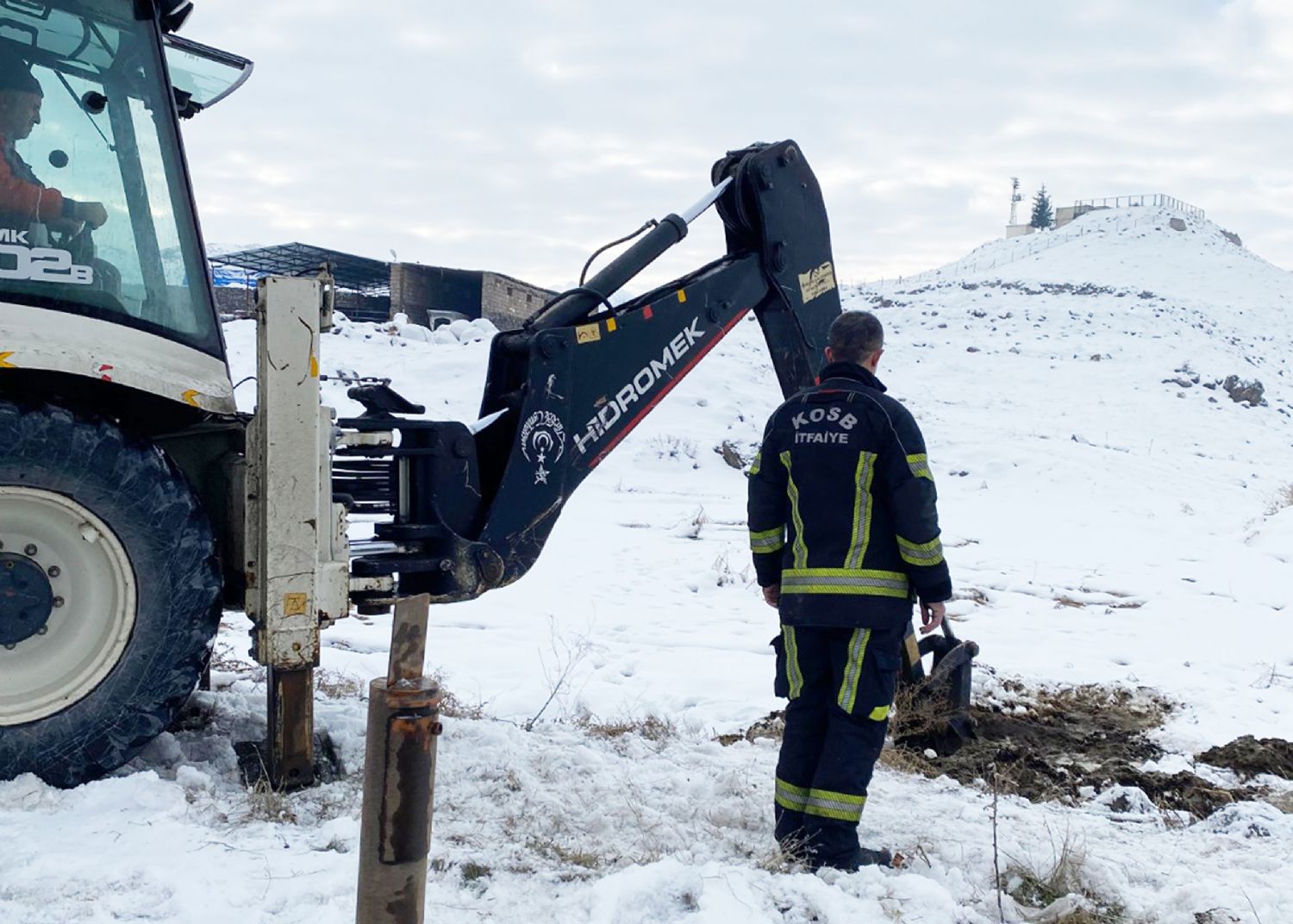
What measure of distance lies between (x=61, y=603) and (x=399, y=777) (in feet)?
7.16

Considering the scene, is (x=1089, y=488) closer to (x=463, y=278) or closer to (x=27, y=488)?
(x=27, y=488)

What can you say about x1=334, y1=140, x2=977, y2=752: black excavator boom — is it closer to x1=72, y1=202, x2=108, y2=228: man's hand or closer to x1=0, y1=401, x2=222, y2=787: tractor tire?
x1=0, y1=401, x2=222, y2=787: tractor tire

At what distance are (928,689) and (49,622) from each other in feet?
11.5

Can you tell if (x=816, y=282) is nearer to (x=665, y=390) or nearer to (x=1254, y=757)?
(x=665, y=390)

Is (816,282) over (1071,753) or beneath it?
over

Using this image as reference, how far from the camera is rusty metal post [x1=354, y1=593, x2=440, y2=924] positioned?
1.81m

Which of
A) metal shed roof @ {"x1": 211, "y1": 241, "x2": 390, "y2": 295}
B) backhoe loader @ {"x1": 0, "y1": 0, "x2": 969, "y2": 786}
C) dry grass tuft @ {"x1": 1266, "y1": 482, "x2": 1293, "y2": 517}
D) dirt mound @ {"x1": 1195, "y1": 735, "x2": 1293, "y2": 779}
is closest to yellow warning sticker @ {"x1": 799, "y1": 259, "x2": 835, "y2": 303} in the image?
backhoe loader @ {"x1": 0, "y1": 0, "x2": 969, "y2": 786}

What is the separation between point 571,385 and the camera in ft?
14.6

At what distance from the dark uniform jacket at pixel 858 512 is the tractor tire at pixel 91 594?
78.1 inches

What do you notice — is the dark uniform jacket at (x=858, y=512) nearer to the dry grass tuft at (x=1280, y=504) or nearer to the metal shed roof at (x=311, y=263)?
the dry grass tuft at (x=1280, y=504)

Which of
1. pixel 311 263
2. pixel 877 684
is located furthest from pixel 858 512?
pixel 311 263

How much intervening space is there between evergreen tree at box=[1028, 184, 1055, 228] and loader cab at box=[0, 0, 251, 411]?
8410 centimetres

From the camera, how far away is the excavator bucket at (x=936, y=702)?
15.9 ft

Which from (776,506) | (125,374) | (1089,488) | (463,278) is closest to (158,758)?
(125,374)
